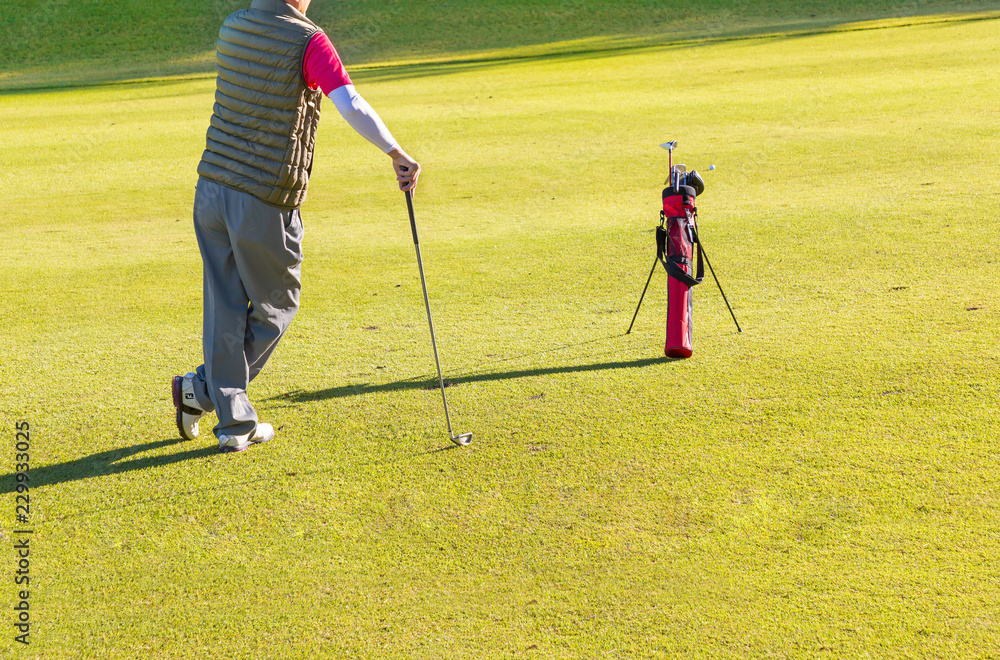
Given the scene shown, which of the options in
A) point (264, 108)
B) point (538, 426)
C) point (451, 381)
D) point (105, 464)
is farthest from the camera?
point (451, 381)

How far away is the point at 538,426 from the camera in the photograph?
4.34 m

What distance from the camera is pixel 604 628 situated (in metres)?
2.91

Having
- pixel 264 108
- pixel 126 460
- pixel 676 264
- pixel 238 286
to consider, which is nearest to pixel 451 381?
pixel 238 286

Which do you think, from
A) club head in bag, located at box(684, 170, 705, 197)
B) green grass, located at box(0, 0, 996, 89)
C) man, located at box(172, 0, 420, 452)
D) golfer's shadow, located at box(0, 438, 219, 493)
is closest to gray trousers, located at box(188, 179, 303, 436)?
man, located at box(172, 0, 420, 452)

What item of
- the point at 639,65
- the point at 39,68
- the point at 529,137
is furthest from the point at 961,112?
the point at 39,68

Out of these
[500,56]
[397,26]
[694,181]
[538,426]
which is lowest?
[538,426]

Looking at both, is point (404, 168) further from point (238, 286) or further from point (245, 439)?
point (245, 439)

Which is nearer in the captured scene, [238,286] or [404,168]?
[404,168]

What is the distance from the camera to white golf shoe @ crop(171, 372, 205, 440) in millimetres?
4195

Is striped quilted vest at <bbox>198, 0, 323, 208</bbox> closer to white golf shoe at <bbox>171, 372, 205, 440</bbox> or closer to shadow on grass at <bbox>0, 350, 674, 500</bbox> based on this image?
white golf shoe at <bbox>171, 372, 205, 440</bbox>

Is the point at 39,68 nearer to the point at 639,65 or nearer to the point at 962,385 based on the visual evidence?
the point at 639,65

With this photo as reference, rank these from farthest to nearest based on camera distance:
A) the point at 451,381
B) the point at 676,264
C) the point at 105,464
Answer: the point at 676,264 < the point at 451,381 < the point at 105,464

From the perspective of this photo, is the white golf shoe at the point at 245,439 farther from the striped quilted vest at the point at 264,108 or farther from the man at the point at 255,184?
the striped quilted vest at the point at 264,108

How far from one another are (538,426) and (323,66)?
185 cm
